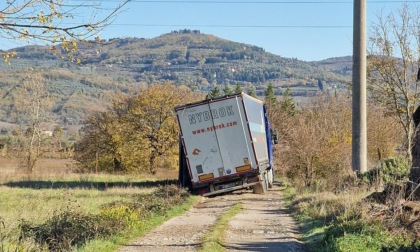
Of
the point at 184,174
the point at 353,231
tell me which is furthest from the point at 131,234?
the point at 184,174

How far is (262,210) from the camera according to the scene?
18.7 m

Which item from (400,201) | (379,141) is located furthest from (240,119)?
(379,141)

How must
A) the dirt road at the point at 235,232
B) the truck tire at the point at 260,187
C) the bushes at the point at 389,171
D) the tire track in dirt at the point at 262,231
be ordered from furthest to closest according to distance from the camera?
the truck tire at the point at 260,187 → the bushes at the point at 389,171 → the tire track in dirt at the point at 262,231 → the dirt road at the point at 235,232

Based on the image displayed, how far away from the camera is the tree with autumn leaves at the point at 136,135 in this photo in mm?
46875

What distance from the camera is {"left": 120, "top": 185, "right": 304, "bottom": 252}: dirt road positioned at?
10.8 metres

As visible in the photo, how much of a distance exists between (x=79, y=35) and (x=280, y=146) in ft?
100

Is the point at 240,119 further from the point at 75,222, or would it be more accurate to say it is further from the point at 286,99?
the point at 286,99

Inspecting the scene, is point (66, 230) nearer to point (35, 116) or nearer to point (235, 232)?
point (235, 232)

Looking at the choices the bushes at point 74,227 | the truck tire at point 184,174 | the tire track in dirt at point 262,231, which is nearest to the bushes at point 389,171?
the tire track in dirt at point 262,231

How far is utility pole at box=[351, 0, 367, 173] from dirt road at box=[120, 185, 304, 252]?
354cm

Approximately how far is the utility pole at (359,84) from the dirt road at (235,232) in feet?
11.6

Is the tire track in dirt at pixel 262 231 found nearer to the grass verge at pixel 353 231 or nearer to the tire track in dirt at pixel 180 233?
the grass verge at pixel 353 231

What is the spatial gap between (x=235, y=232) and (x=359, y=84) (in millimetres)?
9596

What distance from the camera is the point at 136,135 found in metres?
46.8
